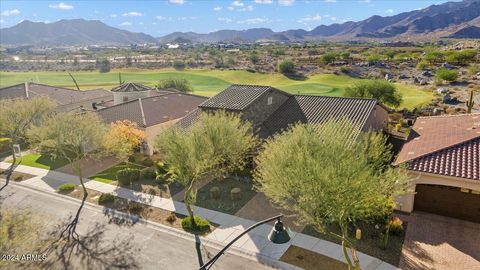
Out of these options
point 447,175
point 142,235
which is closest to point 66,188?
point 142,235

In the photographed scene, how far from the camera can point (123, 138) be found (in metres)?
32.0

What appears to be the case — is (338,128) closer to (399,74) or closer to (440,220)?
(440,220)

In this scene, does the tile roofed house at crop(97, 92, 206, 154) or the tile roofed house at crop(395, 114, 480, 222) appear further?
the tile roofed house at crop(97, 92, 206, 154)

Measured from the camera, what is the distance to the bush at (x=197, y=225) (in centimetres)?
2258

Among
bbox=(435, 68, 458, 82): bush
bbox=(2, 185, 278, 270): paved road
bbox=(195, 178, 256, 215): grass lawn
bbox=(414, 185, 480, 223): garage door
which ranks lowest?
bbox=(2, 185, 278, 270): paved road

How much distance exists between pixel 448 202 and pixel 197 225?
17.3 meters

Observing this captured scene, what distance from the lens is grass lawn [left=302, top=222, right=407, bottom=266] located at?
744 inches

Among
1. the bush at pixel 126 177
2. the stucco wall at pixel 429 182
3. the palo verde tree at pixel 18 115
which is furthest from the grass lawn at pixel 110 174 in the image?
the stucco wall at pixel 429 182

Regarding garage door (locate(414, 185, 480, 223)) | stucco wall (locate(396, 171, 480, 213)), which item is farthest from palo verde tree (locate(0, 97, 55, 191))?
garage door (locate(414, 185, 480, 223))

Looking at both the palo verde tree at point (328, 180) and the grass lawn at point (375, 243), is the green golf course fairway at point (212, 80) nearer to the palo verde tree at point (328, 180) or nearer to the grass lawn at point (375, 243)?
the grass lawn at point (375, 243)

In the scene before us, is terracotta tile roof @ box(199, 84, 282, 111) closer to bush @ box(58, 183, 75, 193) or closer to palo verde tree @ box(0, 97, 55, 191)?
bush @ box(58, 183, 75, 193)

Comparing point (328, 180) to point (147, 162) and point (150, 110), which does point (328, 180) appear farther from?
point (150, 110)

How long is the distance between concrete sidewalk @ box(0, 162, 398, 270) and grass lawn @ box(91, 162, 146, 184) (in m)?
0.73

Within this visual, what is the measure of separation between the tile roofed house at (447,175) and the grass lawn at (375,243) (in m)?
2.89
